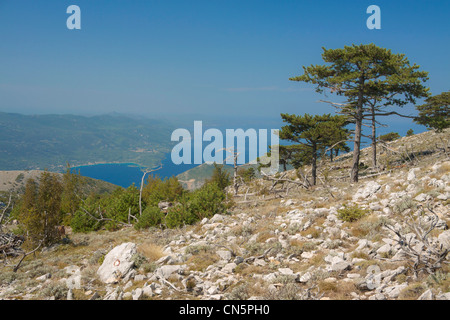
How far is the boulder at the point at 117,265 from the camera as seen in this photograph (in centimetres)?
759

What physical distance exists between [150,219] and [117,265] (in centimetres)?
848

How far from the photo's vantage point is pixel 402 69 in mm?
16750

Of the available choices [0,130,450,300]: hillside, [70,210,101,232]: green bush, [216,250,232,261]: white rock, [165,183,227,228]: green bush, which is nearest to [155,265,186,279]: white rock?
[0,130,450,300]: hillside

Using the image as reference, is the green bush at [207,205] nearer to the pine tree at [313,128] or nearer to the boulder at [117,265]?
the boulder at [117,265]

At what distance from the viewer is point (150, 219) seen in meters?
16.2

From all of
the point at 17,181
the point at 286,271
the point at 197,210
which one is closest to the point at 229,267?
the point at 286,271

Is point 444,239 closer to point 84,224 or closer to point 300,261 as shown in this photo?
point 300,261

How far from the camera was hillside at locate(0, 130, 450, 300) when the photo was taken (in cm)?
535

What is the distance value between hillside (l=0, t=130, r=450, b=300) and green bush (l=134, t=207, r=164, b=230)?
4.66 metres

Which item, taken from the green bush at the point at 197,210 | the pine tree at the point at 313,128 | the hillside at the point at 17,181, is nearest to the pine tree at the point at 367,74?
the pine tree at the point at 313,128

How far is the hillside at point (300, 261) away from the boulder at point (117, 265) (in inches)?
1.2

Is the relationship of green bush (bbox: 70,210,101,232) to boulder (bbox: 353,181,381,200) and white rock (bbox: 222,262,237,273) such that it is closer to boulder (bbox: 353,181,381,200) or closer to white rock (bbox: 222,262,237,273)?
white rock (bbox: 222,262,237,273)
